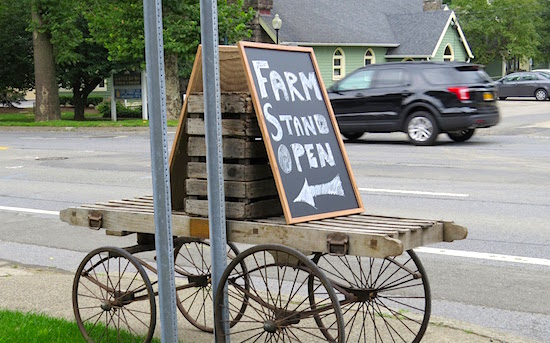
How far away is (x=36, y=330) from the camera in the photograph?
5.48 metres

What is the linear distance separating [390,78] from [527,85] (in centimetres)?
2503

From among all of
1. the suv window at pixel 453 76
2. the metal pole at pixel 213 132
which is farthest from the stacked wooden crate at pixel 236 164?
the suv window at pixel 453 76

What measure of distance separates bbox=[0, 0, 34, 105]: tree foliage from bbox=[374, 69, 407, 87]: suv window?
77.1 ft

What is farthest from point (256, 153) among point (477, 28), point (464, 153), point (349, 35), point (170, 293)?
point (477, 28)

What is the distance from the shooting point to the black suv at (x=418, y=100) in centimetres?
1925

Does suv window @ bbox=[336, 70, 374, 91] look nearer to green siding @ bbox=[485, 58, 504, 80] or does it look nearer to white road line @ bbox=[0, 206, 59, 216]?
white road line @ bbox=[0, 206, 59, 216]

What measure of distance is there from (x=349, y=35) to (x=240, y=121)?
44.5 metres

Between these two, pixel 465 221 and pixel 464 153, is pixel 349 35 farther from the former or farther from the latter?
pixel 465 221

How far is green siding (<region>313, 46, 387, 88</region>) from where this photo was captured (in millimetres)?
47219

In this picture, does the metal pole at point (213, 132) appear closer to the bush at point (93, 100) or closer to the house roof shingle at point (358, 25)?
the house roof shingle at point (358, 25)

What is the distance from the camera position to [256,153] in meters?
4.98

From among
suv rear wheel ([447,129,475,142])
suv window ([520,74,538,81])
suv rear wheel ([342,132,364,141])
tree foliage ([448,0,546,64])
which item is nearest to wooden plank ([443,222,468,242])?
suv rear wheel ([447,129,475,142])

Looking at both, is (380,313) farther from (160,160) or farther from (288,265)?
(160,160)

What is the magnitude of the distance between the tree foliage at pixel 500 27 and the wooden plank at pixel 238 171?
57346mm
